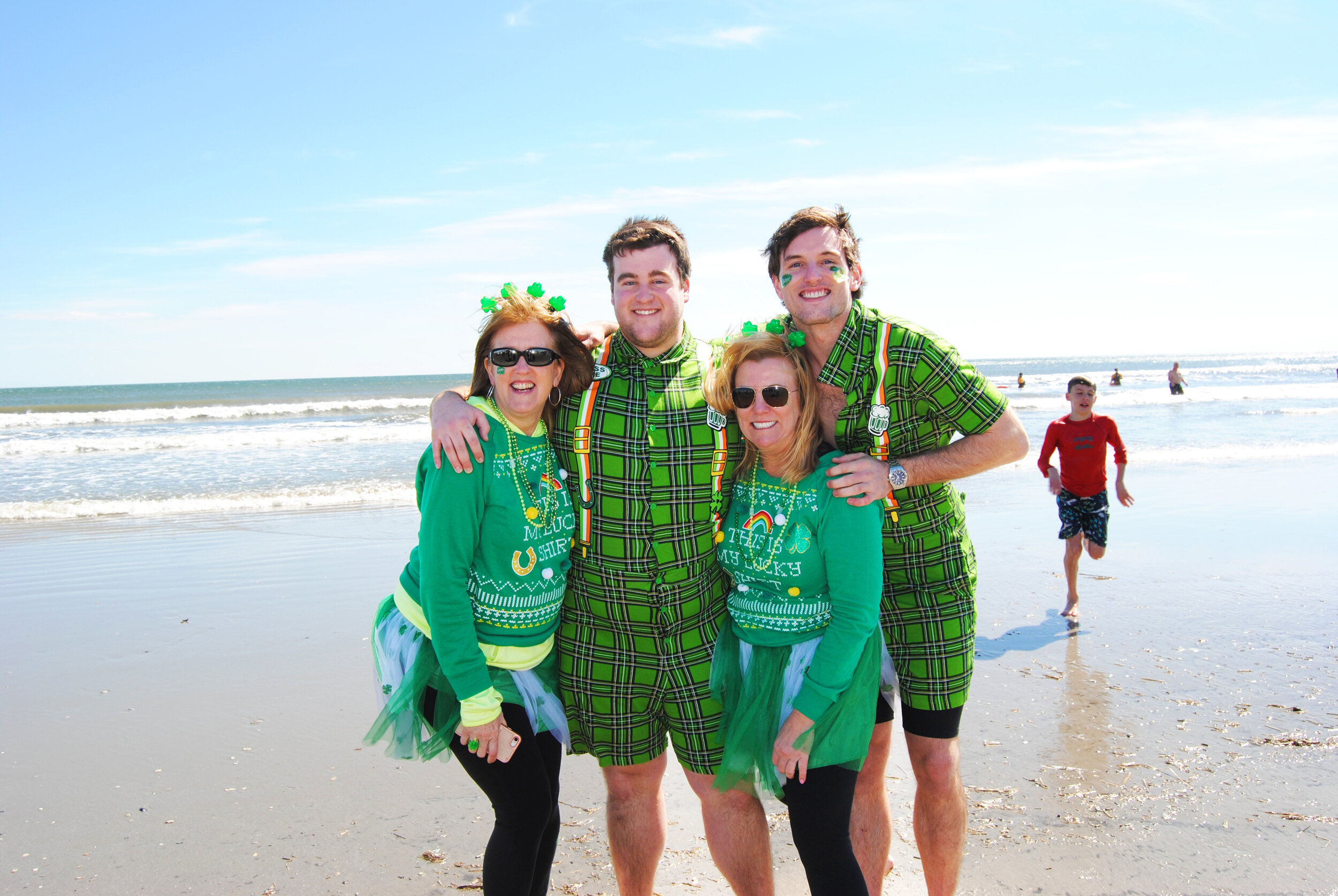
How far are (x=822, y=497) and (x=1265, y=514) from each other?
8.87m

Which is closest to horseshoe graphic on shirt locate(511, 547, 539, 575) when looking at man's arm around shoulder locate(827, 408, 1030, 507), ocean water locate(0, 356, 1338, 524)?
man's arm around shoulder locate(827, 408, 1030, 507)

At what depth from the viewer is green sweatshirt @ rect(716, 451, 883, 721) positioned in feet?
7.80

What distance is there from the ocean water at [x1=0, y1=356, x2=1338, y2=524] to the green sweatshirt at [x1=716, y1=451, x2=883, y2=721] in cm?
927

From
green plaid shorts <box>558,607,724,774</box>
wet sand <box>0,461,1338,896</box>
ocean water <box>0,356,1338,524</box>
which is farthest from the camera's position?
ocean water <box>0,356,1338,524</box>

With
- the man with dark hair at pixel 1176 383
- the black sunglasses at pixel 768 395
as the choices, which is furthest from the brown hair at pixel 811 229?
the man with dark hair at pixel 1176 383

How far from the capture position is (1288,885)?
2900 mm

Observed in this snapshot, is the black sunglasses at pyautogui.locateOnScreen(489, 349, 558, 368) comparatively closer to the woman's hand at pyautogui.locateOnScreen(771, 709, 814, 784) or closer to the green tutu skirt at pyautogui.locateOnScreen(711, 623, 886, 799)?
the green tutu skirt at pyautogui.locateOnScreen(711, 623, 886, 799)

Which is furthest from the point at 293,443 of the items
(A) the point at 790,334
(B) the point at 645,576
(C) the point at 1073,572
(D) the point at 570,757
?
(A) the point at 790,334

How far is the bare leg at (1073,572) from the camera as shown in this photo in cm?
602

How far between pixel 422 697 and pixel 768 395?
1.37 meters

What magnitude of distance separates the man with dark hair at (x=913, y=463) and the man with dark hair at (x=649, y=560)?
0.43 metres

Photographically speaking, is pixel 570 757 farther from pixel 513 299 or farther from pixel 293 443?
pixel 293 443

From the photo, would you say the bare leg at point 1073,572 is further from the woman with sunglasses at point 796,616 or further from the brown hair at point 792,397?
the brown hair at point 792,397

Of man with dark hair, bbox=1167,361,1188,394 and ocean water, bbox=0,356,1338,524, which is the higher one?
man with dark hair, bbox=1167,361,1188,394
